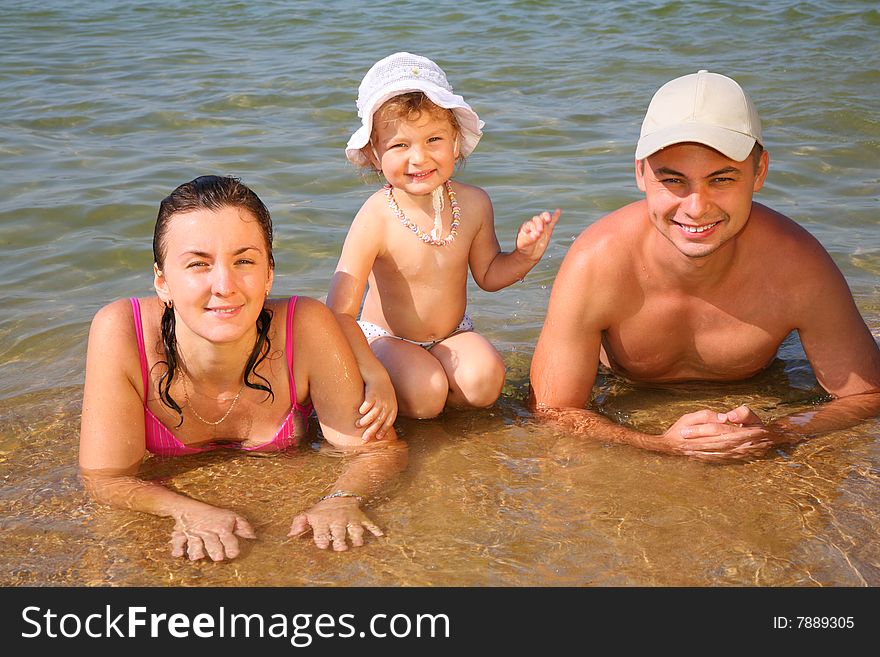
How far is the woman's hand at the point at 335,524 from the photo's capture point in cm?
321

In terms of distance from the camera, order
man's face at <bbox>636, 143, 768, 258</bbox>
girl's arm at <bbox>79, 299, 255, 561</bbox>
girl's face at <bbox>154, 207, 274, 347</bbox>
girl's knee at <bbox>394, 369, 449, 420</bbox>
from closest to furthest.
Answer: girl's face at <bbox>154, 207, 274, 347</bbox> → girl's arm at <bbox>79, 299, 255, 561</bbox> → man's face at <bbox>636, 143, 768, 258</bbox> → girl's knee at <bbox>394, 369, 449, 420</bbox>

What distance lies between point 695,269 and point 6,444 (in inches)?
107

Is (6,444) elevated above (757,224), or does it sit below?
below

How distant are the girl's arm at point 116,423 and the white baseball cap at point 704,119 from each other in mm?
1881

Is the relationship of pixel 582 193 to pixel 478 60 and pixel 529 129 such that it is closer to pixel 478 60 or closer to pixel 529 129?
pixel 529 129

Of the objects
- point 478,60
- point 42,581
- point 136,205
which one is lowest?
point 42,581

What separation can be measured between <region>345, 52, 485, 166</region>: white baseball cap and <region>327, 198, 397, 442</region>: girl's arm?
332 mm

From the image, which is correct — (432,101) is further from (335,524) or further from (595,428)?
(335,524)

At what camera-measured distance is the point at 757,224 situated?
394 cm

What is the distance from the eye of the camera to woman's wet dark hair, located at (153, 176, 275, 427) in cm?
336

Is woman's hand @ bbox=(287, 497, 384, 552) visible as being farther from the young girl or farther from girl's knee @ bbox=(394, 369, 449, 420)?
girl's knee @ bbox=(394, 369, 449, 420)

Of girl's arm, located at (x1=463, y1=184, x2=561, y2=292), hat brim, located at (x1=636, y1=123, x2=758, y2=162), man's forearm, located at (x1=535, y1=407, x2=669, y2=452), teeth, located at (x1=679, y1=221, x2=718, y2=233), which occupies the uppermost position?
hat brim, located at (x1=636, y1=123, x2=758, y2=162)

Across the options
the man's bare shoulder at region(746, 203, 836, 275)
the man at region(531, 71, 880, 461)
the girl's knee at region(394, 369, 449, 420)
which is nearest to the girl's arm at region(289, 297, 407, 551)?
the girl's knee at region(394, 369, 449, 420)
